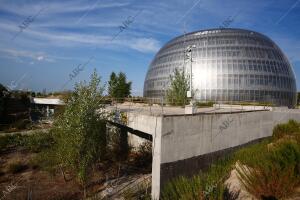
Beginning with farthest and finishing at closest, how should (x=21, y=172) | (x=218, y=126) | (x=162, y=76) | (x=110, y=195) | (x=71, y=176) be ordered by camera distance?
(x=162, y=76) < (x=21, y=172) < (x=71, y=176) < (x=218, y=126) < (x=110, y=195)

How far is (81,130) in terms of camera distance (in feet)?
52.6

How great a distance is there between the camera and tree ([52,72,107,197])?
16.1m

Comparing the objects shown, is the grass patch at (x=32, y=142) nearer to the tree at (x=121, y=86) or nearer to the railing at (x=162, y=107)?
the railing at (x=162, y=107)

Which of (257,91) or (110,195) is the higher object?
(257,91)

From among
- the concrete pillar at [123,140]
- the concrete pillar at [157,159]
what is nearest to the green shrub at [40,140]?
the concrete pillar at [123,140]

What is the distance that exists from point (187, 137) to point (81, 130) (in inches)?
270

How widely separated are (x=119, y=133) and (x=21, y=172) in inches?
395

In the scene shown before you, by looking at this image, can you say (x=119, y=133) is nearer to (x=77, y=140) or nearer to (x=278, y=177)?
(x=77, y=140)

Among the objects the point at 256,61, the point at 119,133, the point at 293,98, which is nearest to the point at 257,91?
the point at 256,61

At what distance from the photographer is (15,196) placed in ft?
52.5

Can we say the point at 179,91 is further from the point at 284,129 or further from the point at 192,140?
the point at 192,140

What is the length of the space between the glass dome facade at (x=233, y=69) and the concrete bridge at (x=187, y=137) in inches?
1157

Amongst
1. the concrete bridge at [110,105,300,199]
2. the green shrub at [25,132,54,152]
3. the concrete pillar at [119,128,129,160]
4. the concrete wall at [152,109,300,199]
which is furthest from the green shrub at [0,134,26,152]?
the concrete wall at [152,109,300,199]

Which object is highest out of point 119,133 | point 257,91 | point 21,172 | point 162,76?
point 162,76
